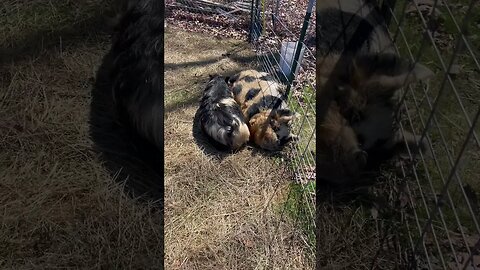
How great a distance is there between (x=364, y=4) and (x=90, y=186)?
0.67 m

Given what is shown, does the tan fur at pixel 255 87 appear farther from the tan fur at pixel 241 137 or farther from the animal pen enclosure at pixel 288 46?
the tan fur at pixel 241 137

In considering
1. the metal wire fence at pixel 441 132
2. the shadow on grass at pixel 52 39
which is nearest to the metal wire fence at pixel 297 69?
the metal wire fence at pixel 441 132

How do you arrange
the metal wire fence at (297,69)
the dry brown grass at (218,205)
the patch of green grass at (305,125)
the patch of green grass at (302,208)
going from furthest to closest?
1. the patch of green grass at (305,125)
2. the metal wire fence at (297,69)
3. the patch of green grass at (302,208)
4. the dry brown grass at (218,205)

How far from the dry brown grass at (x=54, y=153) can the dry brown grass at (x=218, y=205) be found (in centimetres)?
139

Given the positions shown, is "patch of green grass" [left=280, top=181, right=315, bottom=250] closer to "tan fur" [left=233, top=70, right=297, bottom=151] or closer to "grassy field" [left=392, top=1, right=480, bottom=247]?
"tan fur" [left=233, top=70, right=297, bottom=151]

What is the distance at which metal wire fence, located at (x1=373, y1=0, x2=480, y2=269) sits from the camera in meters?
0.90

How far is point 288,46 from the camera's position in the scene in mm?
3805

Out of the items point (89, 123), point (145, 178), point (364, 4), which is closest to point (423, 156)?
point (364, 4)

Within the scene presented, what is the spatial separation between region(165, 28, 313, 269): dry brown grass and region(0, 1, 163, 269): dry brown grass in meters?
1.39

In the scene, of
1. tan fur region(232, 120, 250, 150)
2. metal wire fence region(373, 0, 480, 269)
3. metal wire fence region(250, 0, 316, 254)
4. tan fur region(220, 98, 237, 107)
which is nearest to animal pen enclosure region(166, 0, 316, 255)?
metal wire fence region(250, 0, 316, 254)

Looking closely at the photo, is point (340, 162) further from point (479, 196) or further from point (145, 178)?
point (145, 178)

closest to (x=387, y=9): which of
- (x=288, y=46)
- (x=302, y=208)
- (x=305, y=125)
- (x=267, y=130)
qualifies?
(x=302, y=208)

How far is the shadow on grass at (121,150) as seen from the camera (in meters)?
0.86

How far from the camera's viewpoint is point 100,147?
0.91 meters
